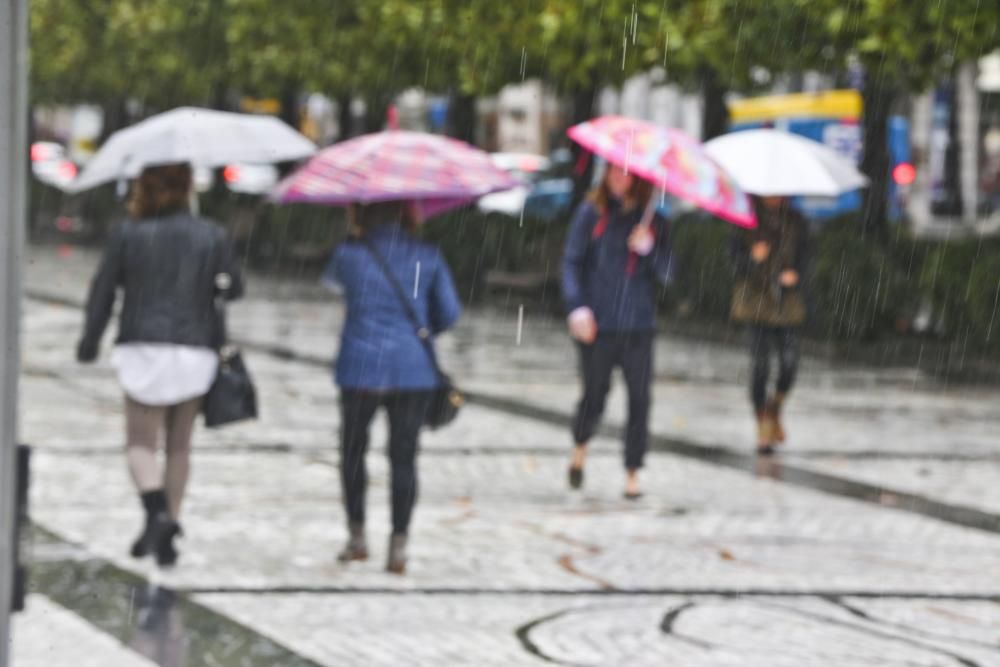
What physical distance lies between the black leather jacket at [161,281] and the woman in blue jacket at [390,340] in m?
0.51

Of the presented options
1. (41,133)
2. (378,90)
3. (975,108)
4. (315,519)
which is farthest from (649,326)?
(41,133)

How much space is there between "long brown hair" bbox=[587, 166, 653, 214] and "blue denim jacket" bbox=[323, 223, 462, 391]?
6.75ft

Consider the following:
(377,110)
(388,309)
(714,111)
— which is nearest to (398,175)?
(388,309)

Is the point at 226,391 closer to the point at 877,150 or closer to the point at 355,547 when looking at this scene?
the point at 355,547

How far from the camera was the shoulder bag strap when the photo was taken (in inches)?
313

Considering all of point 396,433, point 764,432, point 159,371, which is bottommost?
point 764,432

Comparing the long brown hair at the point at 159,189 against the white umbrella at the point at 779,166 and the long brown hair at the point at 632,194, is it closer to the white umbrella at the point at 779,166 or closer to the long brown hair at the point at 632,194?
the long brown hair at the point at 632,194

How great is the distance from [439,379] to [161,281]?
3.81ft

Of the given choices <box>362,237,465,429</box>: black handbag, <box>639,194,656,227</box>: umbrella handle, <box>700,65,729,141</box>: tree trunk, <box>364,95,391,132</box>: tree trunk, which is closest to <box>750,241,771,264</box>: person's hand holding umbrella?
<box>639,194,656,227</box>: umbrella handle

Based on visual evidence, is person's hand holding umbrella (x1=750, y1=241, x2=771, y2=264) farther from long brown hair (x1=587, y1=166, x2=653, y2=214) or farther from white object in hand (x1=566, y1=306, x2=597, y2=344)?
white object in hand (x1=566, y1=306, x2=597, y2=344)

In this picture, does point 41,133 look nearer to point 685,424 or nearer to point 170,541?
point 685,424

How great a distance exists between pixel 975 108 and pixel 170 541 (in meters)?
33.5

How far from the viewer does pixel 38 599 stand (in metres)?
7.15

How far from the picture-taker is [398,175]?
26.4 ft
